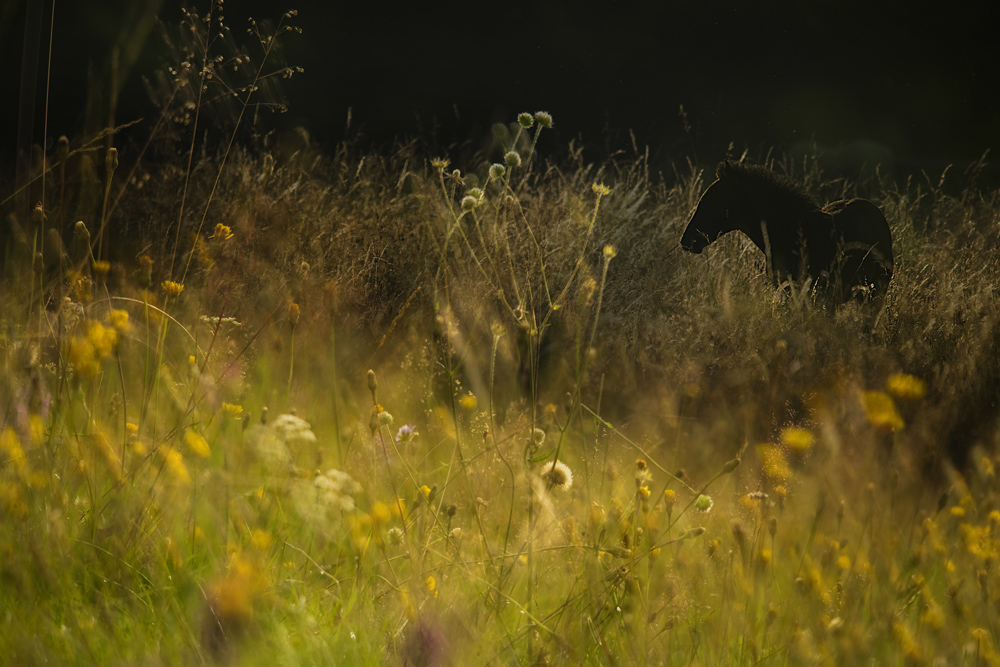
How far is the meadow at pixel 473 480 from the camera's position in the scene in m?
1.11

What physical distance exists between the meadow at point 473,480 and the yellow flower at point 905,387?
21 millimetres

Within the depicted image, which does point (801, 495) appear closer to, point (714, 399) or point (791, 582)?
→ point (791, 582)

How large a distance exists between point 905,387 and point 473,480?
1809 millimetres

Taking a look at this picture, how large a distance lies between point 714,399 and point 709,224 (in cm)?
181

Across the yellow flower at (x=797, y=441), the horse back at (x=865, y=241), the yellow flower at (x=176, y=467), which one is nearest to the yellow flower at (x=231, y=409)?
the yellow flower at (x=176, y=467)

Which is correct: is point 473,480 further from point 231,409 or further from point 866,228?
point 866,228

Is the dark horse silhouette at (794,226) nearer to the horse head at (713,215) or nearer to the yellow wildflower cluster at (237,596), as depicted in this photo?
the horse head at (713,215)

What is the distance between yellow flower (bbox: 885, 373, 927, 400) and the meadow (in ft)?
0.07

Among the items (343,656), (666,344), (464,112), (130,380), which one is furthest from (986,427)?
(464,112)

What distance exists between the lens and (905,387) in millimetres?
2586

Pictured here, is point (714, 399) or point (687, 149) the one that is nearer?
point (714, 399)

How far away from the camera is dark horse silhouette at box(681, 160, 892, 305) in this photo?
4.12 metres

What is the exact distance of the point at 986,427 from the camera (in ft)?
8.28

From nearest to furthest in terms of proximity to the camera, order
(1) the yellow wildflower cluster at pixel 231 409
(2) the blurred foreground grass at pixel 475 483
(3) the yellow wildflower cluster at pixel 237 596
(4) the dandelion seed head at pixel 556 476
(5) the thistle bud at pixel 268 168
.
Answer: (3) the yellow wildflower cluster at pixel 237 596 < (2) the blurred foreground grass at pixel 475 483 < (4) the dandelion seed head at pixel 556 476 < (1) the yellow wildflower cluster at pixel 231 409 < (5) the thistle bud at pixel 268 168
